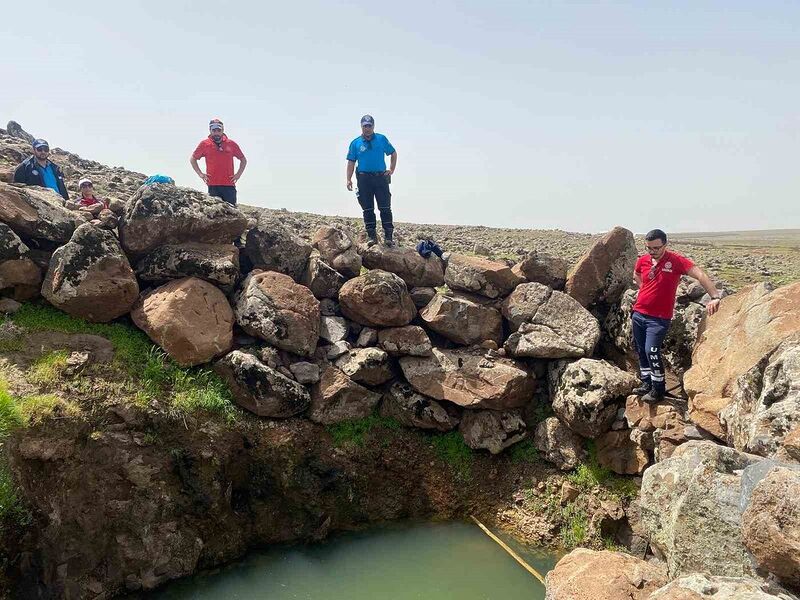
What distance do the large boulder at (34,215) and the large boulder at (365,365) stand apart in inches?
250

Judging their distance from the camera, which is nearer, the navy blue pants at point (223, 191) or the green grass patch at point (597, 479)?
the green grass patch at point (597, 479)

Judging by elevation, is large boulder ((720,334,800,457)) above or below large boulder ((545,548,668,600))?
above

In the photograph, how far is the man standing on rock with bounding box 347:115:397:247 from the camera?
12633 mm

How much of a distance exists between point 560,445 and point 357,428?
4.43m

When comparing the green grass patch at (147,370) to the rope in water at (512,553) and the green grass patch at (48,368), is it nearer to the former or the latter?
the green grass patch at (48,368)

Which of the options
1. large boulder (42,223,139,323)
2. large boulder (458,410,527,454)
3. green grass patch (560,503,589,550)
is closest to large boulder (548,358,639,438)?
large boulder (458,410,527,454)

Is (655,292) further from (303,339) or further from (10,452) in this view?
(10,452)

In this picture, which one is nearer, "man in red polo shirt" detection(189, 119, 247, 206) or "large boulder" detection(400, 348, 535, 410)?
"large boulder" detection(400, 348, 535, 410)

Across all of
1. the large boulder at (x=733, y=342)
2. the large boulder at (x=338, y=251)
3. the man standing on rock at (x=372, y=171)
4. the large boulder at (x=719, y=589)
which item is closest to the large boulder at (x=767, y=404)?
the large boulder at (x=733, y=342)

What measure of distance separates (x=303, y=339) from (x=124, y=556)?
5084mm

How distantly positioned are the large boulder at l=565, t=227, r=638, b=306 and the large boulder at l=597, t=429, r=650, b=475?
126 inches

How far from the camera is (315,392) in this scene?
11.3m

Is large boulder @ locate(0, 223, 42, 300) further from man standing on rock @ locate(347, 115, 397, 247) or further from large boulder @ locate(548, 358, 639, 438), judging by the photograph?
large boulder @ locate(548, 358, 639, 438)

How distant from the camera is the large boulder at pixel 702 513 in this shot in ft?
19.2
